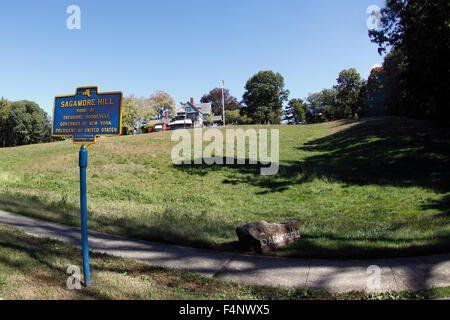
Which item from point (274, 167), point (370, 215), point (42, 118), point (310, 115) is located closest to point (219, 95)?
point (310, 115)

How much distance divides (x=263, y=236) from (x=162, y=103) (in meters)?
95.1

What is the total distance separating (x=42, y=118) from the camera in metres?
91.2

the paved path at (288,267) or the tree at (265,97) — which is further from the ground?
the tree at (265,97)

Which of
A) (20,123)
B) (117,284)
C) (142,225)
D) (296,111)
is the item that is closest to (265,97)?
(296,111)

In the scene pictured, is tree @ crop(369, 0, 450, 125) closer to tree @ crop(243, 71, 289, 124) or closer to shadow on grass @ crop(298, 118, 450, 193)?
shadow on grass @ crop(298, 118, 450, 193)

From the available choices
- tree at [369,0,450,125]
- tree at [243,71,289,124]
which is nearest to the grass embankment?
tree at [369,0,450,125]

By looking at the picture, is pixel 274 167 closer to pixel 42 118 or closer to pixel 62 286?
pixel 62 286

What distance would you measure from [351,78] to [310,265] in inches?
3775

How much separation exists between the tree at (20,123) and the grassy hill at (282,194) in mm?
65867

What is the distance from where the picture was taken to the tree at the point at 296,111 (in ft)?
365

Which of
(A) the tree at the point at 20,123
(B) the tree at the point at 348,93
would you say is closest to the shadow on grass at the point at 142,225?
(B) the tree at the point at 348,93

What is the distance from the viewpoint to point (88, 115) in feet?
16.0

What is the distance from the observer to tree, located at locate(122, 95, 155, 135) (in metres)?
83.9

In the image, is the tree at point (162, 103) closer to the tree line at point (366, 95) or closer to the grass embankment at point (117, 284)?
the tree line at point (366, 95)
